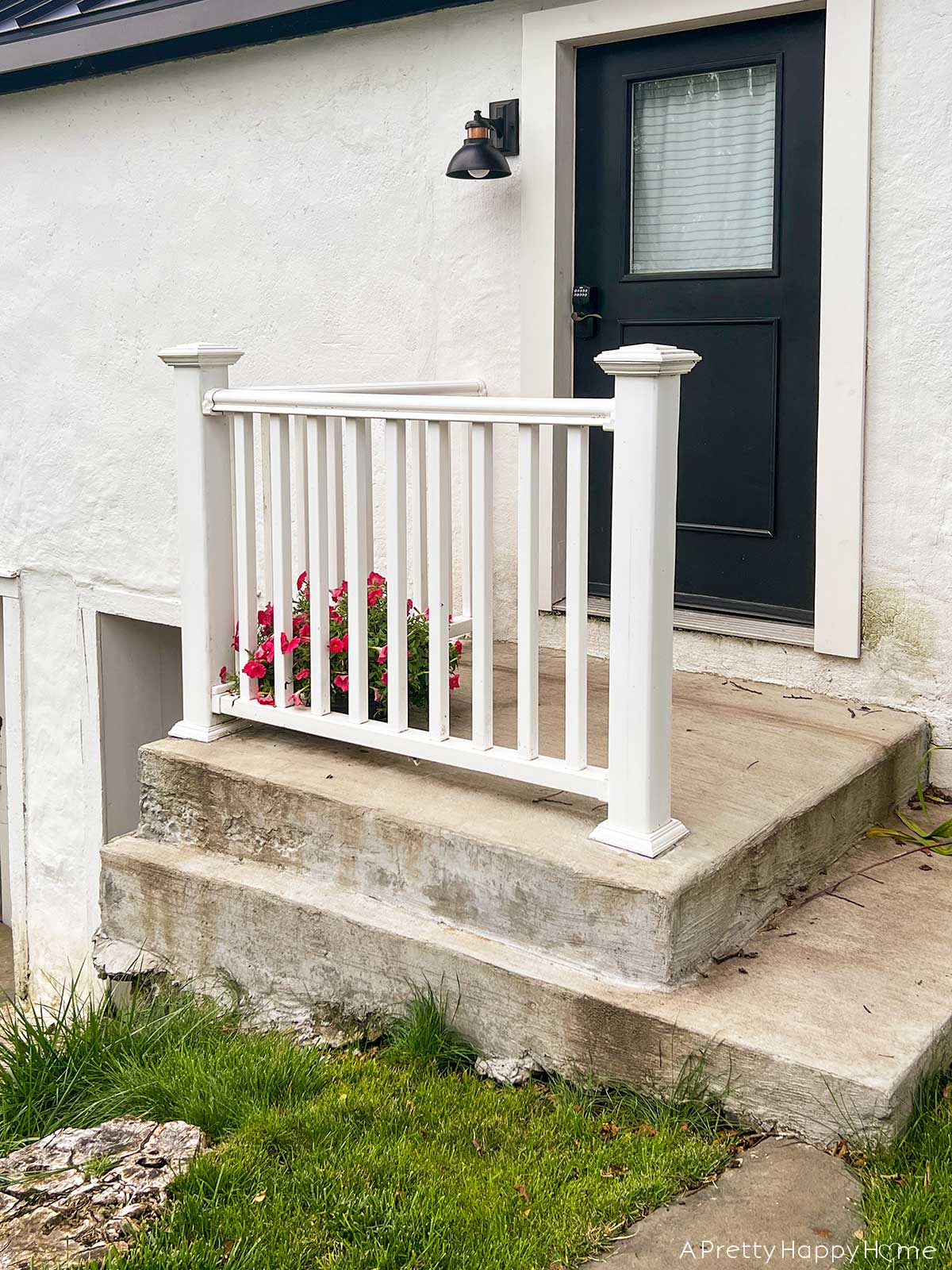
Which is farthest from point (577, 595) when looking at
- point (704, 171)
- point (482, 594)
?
point (704, 171)

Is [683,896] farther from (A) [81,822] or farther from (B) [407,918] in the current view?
(A) [81,822]

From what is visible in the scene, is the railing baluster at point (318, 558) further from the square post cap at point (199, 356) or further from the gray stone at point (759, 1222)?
the gray stone at point (759, 1222)

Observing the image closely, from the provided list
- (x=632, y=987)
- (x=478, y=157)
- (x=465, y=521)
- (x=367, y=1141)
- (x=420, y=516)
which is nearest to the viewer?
(x=367, y=1141)

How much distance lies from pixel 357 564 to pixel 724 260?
186cm

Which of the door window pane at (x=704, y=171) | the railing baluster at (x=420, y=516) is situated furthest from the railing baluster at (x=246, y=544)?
the door window pane at (x=704, y=171)

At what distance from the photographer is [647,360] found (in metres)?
2.79

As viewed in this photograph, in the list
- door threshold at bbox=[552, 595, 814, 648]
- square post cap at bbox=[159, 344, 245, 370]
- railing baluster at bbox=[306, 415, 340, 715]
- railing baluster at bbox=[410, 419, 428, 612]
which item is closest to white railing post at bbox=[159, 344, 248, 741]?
square post cap at bbox=[159, 344, 245, 370]

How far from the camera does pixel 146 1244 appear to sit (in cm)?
233

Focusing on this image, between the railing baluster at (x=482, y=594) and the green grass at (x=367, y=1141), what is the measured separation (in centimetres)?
71

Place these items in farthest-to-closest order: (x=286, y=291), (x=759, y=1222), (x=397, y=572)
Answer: (x=286, y=291) < (x=397, y=572) < (x=759, y=1222)

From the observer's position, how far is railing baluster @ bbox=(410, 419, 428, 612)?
162 inches

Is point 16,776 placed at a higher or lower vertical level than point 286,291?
lower

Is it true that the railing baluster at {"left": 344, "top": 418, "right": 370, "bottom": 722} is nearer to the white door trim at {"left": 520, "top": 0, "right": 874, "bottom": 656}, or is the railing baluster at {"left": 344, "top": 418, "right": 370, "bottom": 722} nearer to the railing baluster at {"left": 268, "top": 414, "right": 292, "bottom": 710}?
the railing baluster at {"left": 268, "top": 414, "right": 292, "bottom": 710}

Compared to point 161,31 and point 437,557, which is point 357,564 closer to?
point 437,557
